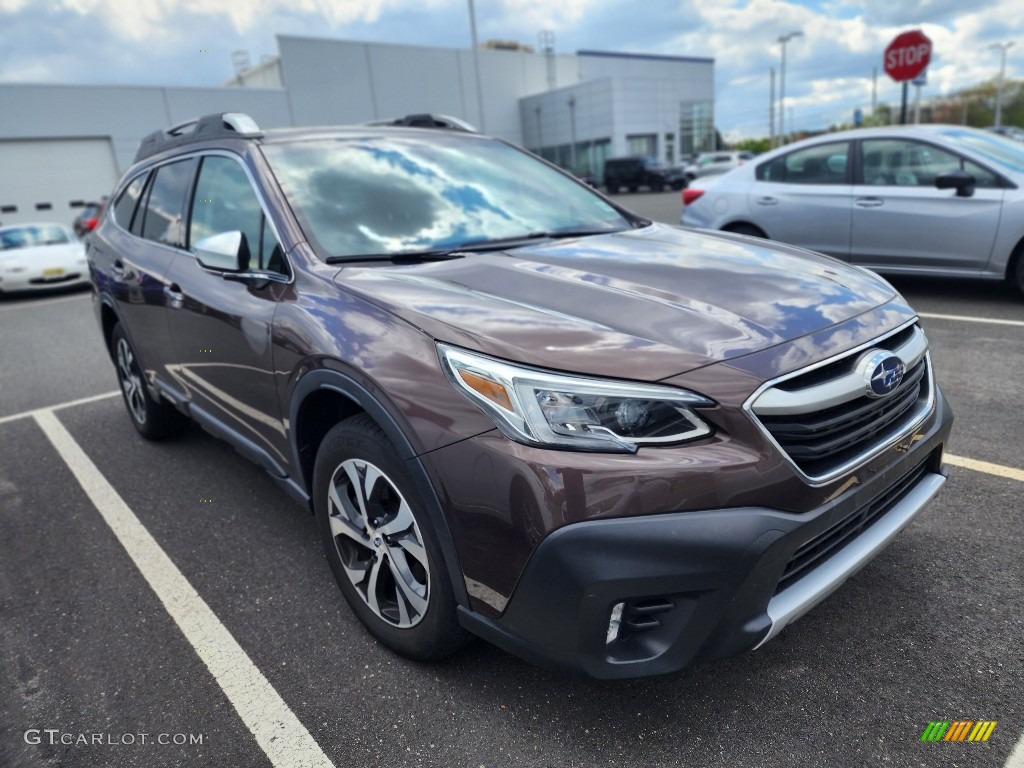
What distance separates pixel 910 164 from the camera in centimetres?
648

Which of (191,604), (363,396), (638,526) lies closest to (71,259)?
(191,604)

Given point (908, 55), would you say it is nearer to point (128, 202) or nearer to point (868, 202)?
point (868, 202)

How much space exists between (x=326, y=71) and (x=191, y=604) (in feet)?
154

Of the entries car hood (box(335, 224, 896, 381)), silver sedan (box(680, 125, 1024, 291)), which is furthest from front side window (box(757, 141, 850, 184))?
car hood (box(335, 224, 896, 381))

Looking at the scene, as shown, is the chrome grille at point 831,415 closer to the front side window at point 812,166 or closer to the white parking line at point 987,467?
the white parking line at point 987,467

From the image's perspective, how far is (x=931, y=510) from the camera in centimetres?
304

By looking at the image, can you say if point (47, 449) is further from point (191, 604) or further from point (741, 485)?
point (741, 485)

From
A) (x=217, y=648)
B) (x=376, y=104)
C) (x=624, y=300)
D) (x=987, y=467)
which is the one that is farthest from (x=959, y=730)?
(x=376, y=104)

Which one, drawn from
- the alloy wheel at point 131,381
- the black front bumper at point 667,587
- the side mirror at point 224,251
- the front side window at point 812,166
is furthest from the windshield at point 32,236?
the black front bumper at point 667,587

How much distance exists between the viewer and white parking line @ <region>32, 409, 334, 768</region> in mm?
2078

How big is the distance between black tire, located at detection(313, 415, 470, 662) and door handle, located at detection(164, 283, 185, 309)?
1382 mm

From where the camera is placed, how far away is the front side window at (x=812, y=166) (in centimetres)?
691

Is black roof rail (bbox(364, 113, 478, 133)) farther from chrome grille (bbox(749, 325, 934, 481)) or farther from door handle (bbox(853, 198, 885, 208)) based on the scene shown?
door handle (bbox(853, 198, 885, 208))

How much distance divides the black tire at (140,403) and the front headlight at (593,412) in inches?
125
